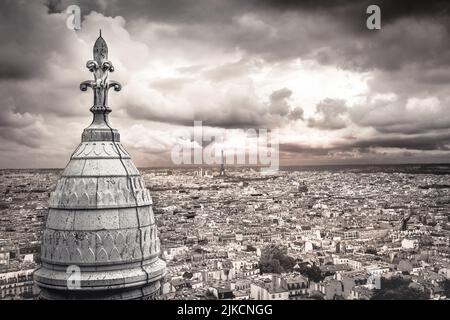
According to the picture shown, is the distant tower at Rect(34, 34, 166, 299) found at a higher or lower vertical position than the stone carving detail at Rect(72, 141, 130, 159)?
lower

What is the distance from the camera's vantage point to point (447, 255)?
16297 mm

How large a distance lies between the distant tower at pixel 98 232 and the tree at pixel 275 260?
543 inches

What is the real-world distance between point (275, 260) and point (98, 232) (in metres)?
15.2

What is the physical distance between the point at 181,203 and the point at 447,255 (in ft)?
28.5

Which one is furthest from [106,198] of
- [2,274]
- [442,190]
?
[442,190]

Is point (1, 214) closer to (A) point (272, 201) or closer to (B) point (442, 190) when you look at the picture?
(A) point (272, 201)

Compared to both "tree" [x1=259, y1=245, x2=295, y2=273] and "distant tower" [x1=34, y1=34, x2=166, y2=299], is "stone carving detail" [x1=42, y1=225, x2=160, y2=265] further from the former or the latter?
"tree" [x1=259, y1=245, x2=295, y2=273]

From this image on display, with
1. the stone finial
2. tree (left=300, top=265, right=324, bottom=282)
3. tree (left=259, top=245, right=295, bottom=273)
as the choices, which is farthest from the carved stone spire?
tree (left=259, top=245, right=295, bottom=273)

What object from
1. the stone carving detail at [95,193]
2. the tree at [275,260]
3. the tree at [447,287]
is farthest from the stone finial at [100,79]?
the tree at [275,260]

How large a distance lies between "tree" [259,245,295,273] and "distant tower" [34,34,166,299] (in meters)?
13.8

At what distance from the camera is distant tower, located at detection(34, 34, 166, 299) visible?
2268mm

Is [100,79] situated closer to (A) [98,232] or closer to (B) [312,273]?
(A) [98,232]

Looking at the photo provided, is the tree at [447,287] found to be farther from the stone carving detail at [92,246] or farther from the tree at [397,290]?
the stone carving detail at [92,246]

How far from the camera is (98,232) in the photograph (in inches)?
89.4
